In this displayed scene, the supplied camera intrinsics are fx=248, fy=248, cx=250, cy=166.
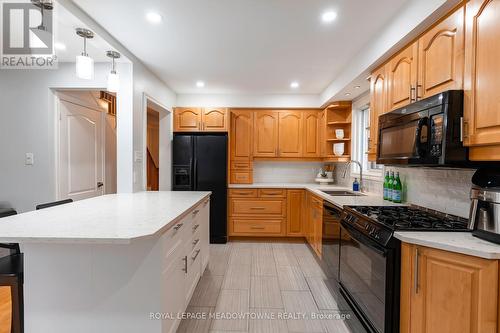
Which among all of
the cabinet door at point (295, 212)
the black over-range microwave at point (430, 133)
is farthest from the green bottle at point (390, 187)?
the cabinet door at point (295, 212)

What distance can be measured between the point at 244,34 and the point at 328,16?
2.36 ft

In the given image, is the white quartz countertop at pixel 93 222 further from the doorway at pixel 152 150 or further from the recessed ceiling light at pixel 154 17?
the doorway at pixel 152 150

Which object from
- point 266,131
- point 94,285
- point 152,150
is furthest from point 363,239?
point 152,150

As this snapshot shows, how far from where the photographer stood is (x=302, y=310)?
2156 mm

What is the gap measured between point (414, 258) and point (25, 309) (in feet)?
7.09

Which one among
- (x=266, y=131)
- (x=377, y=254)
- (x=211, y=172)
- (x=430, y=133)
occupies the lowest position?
(x=377, y=254)

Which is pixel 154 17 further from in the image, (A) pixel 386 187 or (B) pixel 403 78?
(A) pixel 386 187

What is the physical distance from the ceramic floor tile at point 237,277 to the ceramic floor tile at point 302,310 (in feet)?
1.42

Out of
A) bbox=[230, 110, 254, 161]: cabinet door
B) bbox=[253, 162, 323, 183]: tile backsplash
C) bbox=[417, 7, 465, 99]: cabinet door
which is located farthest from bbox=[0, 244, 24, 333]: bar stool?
bbox=[253, 162, 323, 183]: tile backsplash

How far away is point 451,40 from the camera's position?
1.46 metres

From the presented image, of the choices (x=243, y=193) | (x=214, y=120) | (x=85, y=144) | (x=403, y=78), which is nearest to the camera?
(x=403, y=78)

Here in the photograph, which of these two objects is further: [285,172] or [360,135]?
[285,172]

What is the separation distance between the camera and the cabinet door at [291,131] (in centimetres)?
420

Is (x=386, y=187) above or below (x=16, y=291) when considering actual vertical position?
above
